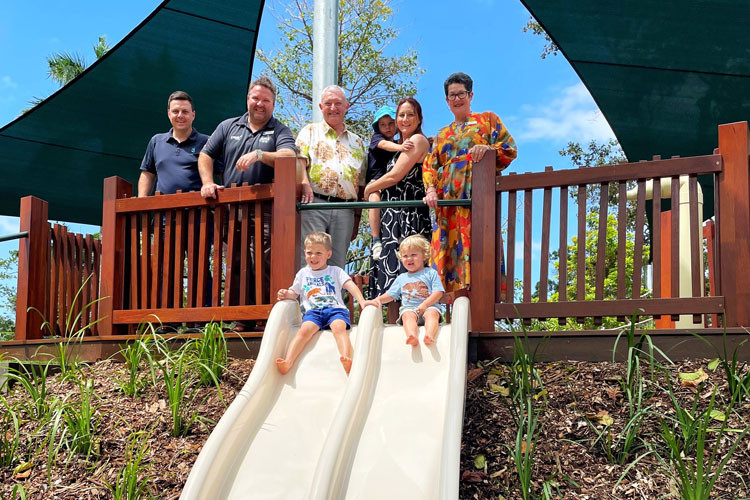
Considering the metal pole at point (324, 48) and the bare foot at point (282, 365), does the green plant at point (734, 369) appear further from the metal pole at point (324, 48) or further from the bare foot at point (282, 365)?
the metal pole at point (324, 48)

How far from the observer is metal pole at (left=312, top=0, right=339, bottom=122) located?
617cm

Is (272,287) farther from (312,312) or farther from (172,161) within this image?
(172,161)

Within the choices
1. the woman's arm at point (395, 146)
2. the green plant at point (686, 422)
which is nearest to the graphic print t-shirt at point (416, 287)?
the woman's arm at point (395, 146)

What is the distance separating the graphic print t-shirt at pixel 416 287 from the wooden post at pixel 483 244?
26cm

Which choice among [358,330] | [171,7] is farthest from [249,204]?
[171,7]

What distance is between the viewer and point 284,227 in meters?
4.63

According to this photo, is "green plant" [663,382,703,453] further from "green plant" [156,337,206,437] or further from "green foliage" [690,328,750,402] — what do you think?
"green plant" [156,337,206,437]

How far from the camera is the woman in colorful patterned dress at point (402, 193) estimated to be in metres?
4.82

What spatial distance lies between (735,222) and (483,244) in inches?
56.1

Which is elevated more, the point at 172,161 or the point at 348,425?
the point at 172,161

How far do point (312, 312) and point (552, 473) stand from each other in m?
1.62

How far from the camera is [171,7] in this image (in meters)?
8.38

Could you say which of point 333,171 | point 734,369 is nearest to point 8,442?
point 333,171

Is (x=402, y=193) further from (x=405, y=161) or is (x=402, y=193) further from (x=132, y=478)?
(x=132, y=478)
